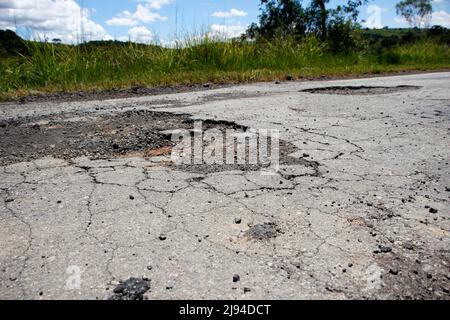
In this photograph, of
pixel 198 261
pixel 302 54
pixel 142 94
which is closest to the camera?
pixel 198 261

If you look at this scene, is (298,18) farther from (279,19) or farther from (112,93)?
(112,93)

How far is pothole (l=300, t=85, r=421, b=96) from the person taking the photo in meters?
6.26

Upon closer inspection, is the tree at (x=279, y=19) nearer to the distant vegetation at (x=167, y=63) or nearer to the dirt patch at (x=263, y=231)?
the distant vegetation at (x=167, y=63)

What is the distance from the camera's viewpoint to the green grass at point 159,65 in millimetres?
7379

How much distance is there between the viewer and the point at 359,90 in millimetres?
6527

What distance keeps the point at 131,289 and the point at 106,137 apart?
7.67 feet

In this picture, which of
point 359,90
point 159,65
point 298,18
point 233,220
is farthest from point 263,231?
point 298,18

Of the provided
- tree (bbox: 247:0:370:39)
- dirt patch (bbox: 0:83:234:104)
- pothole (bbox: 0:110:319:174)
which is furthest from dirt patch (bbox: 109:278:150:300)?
tree (bbox: 247:0:370:39)

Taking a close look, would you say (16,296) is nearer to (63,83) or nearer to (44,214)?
(44,214)

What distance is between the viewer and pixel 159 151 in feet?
11.0
